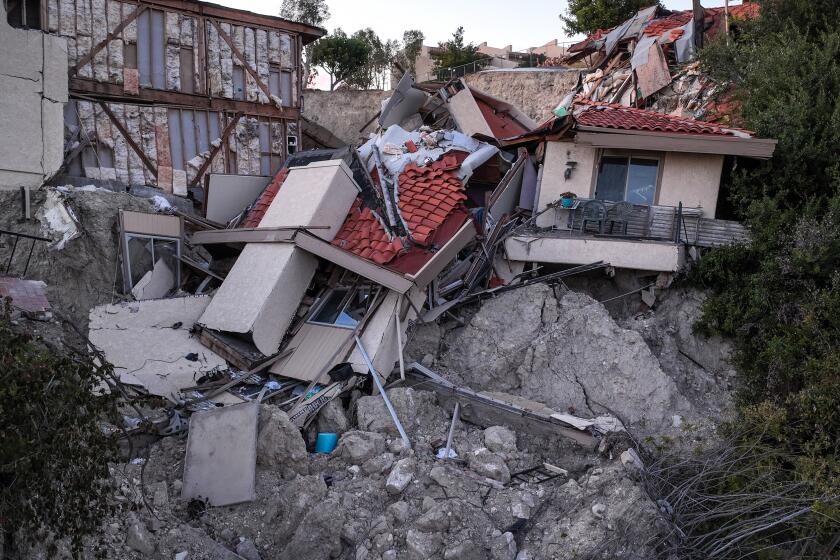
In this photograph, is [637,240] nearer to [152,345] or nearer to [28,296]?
[152,345]

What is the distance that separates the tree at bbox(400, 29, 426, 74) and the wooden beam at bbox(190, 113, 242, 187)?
1624 centimetres

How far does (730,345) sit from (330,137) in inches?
475

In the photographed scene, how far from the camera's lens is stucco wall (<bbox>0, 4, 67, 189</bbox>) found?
485 inches

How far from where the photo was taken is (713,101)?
17.2 m

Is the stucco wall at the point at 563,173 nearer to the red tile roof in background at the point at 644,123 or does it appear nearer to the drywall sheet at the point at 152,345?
the red tile roof in background at the point at 644,123

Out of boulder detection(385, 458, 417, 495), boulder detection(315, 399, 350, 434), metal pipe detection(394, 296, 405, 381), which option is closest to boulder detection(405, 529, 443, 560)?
boulder detection(385, 458, 417, 495)

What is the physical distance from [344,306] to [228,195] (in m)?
4.39

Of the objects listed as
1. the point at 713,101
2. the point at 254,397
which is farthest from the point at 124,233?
the point at 713,101

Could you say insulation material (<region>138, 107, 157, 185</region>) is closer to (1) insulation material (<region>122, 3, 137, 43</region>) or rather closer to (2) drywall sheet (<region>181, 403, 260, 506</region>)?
(1) insulation material (<region>122, 3, 137, 43</region>)

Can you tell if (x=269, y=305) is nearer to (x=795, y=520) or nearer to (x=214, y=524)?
(x=214, y=524)

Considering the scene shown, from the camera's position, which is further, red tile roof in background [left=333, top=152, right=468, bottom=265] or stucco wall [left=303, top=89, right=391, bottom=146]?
stucco wall [left=303, top=89, right=391, bottom=146]

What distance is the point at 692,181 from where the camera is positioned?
1316 cm

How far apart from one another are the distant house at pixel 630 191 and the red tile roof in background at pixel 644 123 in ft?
0.07

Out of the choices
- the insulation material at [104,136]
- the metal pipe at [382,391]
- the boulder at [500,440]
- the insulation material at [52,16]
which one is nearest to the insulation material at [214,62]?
the insulation material at [104,136]
